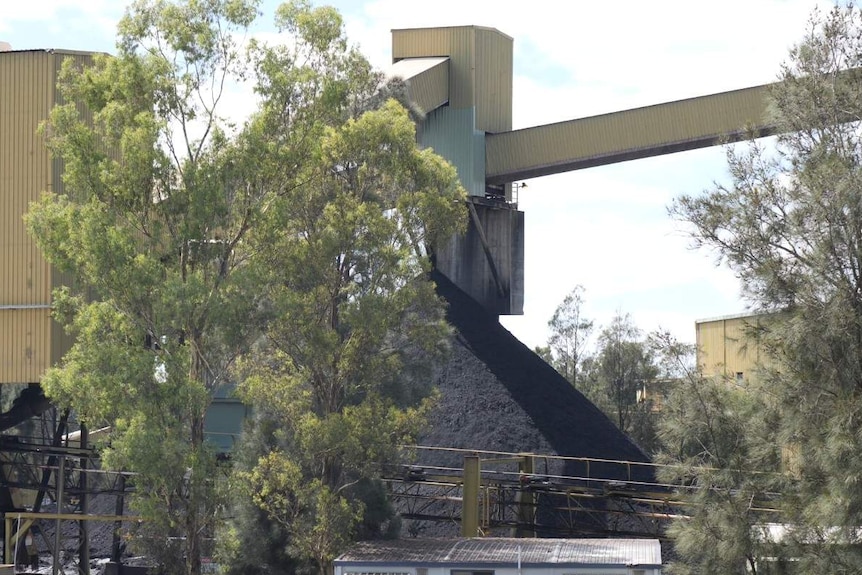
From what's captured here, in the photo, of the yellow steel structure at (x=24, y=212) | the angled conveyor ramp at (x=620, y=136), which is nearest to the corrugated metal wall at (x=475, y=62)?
the angled conveyor ramp at (x=620, y=136)

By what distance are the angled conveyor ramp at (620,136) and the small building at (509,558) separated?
713 inches

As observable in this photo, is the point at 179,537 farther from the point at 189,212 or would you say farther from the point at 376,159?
the point at 376,159

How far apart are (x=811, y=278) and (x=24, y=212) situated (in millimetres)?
16997

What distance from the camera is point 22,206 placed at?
2830 cm

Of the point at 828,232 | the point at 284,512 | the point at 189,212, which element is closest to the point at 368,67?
the point at 189,212

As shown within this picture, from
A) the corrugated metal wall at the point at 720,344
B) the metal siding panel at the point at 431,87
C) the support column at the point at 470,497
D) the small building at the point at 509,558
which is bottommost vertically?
the small building at the point at 509,558

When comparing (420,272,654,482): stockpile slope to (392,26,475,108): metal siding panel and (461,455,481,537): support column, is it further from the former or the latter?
(461,455,481,537): support column

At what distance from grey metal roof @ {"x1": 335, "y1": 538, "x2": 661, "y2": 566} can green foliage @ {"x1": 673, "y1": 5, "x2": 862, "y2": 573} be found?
1082 mm

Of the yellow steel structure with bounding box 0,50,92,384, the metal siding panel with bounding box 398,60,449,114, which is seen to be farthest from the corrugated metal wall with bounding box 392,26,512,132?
the yellow steel structure with bounding box 0,50,92,384

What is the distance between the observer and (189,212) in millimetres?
23641

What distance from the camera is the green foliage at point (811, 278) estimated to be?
18156 mm

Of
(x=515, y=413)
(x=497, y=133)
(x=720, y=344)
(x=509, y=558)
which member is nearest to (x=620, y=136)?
(x=497, y=133)

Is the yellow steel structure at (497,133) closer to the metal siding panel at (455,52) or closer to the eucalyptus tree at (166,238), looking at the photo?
the metal siding panel at (455,52)

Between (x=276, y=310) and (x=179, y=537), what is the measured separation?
451cm
